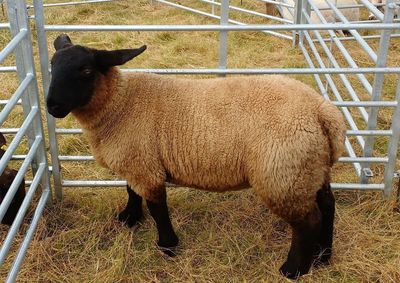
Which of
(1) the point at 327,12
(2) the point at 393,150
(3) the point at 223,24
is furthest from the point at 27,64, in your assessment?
(1) the point at 327,12

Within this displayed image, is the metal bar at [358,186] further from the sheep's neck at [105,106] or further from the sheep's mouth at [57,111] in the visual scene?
the sheep's mouth at [57,111]

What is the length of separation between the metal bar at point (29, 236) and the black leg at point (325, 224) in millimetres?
1899

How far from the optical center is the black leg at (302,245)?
10.3 ft

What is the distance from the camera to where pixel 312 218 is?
10.2 feet

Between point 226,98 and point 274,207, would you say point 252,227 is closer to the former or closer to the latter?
point 274,207

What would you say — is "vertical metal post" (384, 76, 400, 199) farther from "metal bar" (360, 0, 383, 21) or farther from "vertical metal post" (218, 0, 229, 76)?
"vertical metal post" (218, 0, 229, 76)

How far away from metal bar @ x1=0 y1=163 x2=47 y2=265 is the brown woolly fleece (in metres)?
0.52

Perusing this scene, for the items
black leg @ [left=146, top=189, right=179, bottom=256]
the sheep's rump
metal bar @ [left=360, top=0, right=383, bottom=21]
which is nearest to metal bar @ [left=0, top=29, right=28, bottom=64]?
the sheep's rump

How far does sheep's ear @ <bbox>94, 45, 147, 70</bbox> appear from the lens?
3.07 meters

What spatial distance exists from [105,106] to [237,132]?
0.89 m

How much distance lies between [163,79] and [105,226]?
3.99 ft

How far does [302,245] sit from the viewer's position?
322 cm

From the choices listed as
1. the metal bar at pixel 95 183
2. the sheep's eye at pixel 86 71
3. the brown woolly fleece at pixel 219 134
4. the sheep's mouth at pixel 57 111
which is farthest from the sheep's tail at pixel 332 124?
the metal bar at pixel 95 183

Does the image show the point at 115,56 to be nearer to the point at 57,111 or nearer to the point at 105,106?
the point at 105,106
